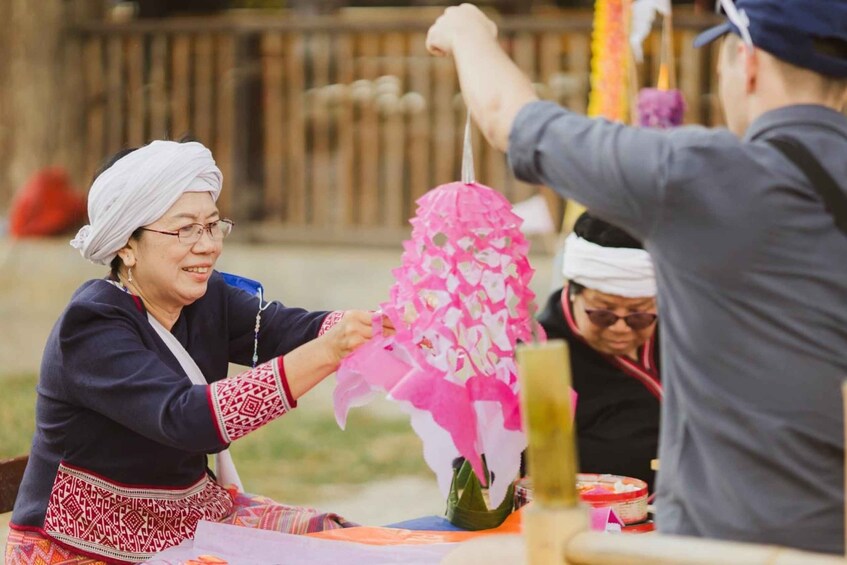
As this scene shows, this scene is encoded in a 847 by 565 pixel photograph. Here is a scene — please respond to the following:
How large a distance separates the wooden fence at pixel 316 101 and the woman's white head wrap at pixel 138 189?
5.87 metres

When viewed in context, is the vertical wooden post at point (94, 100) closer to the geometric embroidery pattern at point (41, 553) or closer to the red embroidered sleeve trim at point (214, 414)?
the geometric embroidery pattern at point (41, 553)

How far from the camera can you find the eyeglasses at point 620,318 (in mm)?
3508

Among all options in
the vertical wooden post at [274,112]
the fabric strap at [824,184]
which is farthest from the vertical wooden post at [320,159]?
the fabric strap at [824,184]

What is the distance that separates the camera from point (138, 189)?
288cm

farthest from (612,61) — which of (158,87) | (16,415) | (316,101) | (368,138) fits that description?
(158,87)

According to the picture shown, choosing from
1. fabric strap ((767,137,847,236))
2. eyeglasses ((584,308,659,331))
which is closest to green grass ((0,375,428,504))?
eyeglasses ((584,308,659,331))

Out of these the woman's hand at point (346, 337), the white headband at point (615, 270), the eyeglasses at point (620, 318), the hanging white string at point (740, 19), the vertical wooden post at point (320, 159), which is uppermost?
the hanging white string at point (740, 19)

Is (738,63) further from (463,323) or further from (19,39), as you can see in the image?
(19,39)

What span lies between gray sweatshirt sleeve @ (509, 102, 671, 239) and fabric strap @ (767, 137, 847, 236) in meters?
0.18

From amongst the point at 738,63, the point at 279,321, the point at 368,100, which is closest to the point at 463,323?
the point at 279,321

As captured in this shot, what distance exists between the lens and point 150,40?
31.6 ft

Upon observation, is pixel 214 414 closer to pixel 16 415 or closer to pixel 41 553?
pixel 41 553

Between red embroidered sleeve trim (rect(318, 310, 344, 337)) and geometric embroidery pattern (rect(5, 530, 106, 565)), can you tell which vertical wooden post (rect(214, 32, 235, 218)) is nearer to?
red embroidered sleeve trim (rect(318, 310, 344, 337))

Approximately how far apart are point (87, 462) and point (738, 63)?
1.69 meters
